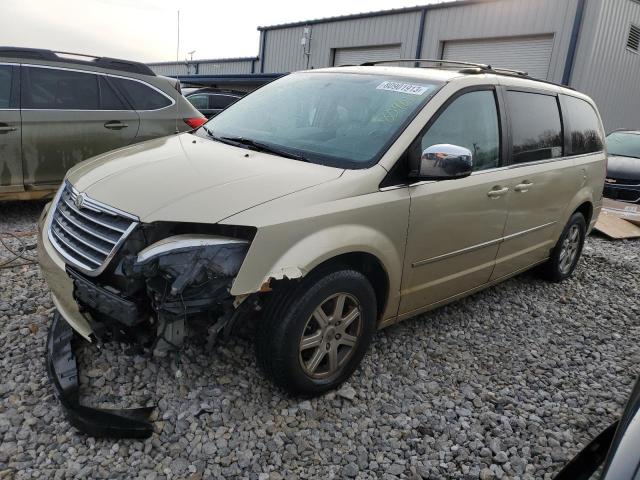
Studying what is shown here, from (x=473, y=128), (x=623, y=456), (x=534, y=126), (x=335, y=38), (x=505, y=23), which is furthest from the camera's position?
(x=335, y=38)

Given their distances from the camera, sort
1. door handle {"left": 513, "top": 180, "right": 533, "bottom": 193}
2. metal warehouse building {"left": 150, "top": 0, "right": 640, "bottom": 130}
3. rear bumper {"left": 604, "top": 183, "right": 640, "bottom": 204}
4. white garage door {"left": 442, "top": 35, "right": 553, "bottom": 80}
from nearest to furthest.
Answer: door handle {"left": 513, "top": 180, "right": 533, "bottom": 193} → rear bumper {"left": 604, "top": 183, "right": 640, "bottom": 204} → metal warehouse building {"left": 150, "top": 0, "right": 640, "bottom": 130} → white garage door {"left": 442, "top": 35, "right": 553, "bottom": 80}

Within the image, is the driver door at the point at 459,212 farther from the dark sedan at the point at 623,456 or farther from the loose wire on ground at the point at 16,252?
the loose wire on ground at the point at 16,252

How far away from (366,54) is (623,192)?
1179cm

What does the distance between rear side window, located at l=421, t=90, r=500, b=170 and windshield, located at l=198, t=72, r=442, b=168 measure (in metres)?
0.18

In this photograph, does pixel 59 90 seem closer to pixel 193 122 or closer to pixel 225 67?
pixel 193 122

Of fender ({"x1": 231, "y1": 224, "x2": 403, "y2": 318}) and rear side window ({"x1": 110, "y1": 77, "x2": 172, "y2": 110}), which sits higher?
rear side window ({"x1": 110, "y1": 77, "x2": 172, "y2": 110})

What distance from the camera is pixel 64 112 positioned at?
5438 mm

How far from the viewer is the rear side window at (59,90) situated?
17.5 feet

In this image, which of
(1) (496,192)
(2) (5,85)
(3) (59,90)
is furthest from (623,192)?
(2) (5,85)

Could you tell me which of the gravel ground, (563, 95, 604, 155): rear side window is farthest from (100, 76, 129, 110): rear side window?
(563, 95, 604, 155): rear side window

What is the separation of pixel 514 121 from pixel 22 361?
354 cm

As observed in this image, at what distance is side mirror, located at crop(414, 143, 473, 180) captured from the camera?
2799 mm

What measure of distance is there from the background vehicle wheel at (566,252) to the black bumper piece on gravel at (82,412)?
390 centimetres

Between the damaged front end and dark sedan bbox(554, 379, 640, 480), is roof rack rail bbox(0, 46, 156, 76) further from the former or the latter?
dark sedan bbox(554, 379, 640, 480)
